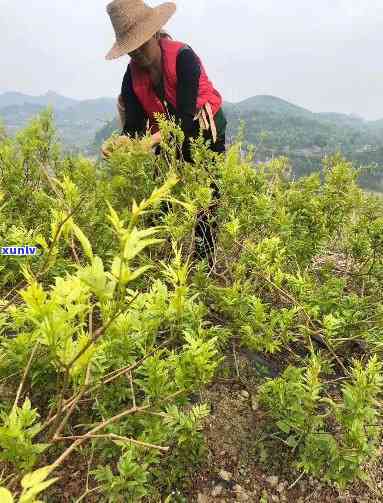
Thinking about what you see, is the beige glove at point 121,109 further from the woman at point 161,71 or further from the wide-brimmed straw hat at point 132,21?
the wide-brimmed straw hat at point 132,21

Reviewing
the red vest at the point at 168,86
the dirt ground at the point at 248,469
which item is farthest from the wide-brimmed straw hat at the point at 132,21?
the dirt ground at the point at 248,469

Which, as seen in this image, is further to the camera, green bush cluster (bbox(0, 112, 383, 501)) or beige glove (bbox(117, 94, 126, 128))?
beige glove (bbox(117, 94, 126, 128))

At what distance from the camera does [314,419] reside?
74.8 inches

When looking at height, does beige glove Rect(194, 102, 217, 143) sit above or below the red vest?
below

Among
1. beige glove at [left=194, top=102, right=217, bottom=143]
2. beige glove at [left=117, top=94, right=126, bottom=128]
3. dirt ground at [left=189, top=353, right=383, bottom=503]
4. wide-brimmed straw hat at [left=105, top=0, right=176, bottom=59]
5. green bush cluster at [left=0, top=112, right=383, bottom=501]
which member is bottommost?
dirt ground at [left=189, top=353, right=383, bottom=503]

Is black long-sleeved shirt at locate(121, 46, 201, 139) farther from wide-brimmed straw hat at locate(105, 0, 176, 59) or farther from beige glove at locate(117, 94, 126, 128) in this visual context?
beige glove at locate(117, 94, 126, 128)

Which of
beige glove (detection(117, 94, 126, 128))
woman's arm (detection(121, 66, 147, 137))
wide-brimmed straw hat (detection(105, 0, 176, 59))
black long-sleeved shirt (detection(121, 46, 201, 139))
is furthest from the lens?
beige glove (detection(117, 94, 126, 128))

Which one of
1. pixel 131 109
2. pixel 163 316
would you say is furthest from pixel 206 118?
pixel 163 316

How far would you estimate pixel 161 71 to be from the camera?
330cm

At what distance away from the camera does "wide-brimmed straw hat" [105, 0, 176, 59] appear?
3074 millimetres

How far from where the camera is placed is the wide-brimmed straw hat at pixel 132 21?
10.1ft

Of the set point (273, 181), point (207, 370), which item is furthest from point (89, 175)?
point (207, 370)

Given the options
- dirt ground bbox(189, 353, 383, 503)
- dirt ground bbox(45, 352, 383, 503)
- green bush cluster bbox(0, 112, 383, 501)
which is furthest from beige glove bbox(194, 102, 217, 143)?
dirt ground bbox(189, 353, 383, 503)

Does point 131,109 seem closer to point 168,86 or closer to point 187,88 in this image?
point 168,86
